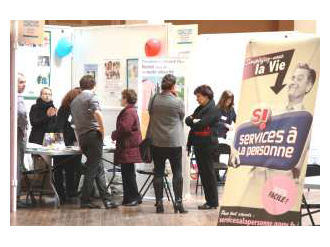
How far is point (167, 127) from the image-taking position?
21.3 ft

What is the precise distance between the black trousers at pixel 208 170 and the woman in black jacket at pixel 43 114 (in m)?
1.86

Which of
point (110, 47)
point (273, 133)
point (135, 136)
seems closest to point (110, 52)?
point (110, 47)

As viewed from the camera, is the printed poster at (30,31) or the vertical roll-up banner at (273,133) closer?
the vertical roll-up banner at (273,133)

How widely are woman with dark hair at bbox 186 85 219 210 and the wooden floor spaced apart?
268 millimetres

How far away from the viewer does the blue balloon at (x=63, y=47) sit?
8156mm

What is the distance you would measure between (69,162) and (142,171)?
0.90 m

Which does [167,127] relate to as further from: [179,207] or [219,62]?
[219,62]

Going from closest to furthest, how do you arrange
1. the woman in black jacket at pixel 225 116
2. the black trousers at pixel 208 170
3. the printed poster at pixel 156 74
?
the black trousers at pixel 208 170
the printed poster at pixel 156 74
the woman in black jacket at pixel 225 116

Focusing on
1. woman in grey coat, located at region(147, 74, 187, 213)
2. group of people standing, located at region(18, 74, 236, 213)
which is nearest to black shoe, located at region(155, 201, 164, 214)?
group of people standing, located at region(18, 74, 236, 213)

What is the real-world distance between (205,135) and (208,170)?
41cm

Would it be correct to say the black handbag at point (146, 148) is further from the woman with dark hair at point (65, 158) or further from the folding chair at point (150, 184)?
the woman with dark hair at point (65, 158)

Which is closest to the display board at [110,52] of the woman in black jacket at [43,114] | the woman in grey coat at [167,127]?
the woman in black jacket at [43,114]
